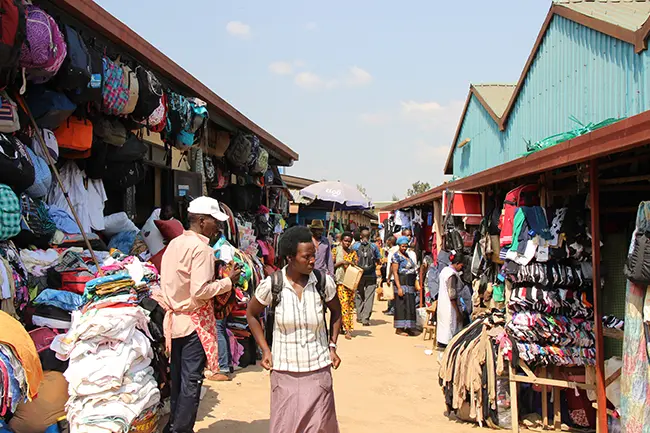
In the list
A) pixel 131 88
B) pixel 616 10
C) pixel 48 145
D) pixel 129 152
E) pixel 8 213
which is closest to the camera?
pixel 8 213

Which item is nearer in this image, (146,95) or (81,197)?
(81,197)

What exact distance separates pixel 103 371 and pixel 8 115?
199 centimetres

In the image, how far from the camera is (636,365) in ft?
14.4

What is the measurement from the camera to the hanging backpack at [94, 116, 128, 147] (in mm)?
5703

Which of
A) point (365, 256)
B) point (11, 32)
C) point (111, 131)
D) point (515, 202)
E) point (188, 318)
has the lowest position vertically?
point (188, 318)

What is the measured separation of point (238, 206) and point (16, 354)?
6733mm

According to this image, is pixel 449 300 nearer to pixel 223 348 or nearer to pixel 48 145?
pixel 223 348

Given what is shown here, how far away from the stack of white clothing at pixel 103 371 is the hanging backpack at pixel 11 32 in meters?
1.70

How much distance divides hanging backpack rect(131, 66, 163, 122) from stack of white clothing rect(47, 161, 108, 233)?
2.64 feet

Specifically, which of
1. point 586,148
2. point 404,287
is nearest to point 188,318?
point 586,148

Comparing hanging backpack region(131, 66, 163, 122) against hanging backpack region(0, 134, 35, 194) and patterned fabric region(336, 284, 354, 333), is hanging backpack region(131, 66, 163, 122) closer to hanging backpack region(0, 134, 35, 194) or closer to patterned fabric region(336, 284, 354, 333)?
hanging backpack region(0, 134, 35, 194)

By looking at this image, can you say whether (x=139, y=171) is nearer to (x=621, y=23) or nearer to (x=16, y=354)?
(x=16, y=354)

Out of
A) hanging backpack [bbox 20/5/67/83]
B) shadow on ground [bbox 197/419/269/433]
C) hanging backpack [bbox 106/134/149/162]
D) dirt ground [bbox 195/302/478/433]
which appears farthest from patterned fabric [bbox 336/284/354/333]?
hanging backpack [bbox 20/5/67/83]

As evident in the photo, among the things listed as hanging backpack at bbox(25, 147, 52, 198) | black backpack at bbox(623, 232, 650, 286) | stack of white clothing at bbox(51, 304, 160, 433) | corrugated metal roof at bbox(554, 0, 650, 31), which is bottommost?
stack of white clothing at bbox(51, 304, 160, 433)
